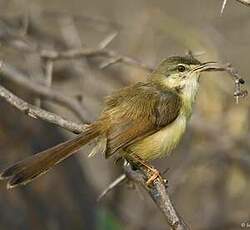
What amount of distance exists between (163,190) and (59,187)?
7.50 ft

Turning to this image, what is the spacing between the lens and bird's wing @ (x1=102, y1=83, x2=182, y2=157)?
4.07 m

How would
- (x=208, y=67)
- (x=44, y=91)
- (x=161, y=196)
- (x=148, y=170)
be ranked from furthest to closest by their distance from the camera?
(x=44, y=91)
(x=208, y=67)
(x=148, y=170)
(x=161, y=196)

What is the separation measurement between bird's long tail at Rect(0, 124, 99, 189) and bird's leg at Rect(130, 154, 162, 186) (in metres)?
0.26

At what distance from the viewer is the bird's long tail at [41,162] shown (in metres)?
3.65

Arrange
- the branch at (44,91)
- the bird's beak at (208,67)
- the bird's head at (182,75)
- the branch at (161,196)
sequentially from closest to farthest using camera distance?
the branch at (161,196), the bird's beak at (208,67), the bird's head at (182,75), the branch at (44,91)

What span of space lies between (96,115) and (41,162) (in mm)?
2004

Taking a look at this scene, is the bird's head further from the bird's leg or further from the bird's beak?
the bird's leg

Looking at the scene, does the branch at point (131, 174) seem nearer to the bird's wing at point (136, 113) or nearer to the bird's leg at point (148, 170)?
the bird's leg at point (148, 170)

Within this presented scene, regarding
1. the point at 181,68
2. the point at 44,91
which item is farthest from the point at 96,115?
the point at 181,68

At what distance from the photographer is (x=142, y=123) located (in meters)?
4.17

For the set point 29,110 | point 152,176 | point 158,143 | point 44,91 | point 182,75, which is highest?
point 44,91

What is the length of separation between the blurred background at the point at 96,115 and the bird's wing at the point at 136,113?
51cm

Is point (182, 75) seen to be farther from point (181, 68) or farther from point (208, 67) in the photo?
point (208, 67)

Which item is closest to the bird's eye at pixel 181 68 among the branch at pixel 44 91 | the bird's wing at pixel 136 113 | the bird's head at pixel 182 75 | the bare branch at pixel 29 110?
the bird's head at pixel 182 75
